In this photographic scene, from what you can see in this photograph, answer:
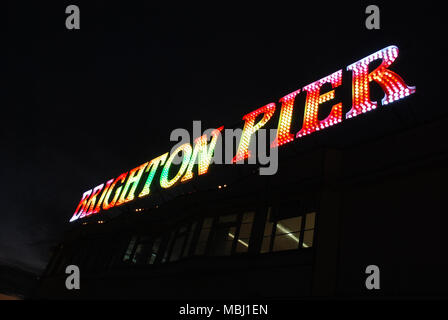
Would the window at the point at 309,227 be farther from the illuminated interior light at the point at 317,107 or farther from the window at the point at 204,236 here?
the window at the point at 204,236

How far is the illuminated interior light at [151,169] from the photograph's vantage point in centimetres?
1903

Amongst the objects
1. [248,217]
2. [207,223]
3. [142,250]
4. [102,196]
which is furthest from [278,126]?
[102,196]

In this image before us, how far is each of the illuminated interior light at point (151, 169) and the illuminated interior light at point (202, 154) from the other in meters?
2.84

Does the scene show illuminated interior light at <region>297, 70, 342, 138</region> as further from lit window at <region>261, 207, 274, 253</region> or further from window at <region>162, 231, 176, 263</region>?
window at <region>162, 231, 176, 263</region>

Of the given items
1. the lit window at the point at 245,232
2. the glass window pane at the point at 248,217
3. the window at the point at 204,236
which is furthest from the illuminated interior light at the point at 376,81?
the window at the point at 204,236

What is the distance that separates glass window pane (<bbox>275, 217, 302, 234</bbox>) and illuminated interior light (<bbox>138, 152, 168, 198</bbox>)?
9.32 metres

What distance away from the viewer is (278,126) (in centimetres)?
1349

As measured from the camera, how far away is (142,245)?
17.4 metres

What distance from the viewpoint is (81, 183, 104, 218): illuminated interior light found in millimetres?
23016

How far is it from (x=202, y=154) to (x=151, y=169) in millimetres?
4868

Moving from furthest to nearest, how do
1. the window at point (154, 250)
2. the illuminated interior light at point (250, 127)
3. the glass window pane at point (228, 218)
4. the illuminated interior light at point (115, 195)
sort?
the illuminated interior light at point (115, 195), the window at point (154, 250), the illuminated interior light at point (250, 127), the glass window pane at point (228, 218)

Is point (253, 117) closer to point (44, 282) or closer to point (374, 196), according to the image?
point (374, 196)

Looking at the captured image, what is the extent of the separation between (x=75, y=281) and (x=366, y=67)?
63.5ft

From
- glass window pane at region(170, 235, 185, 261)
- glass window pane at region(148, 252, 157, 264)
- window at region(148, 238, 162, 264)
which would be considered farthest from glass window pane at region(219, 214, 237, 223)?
glass window pane at region(148, 252, 157, 264)
